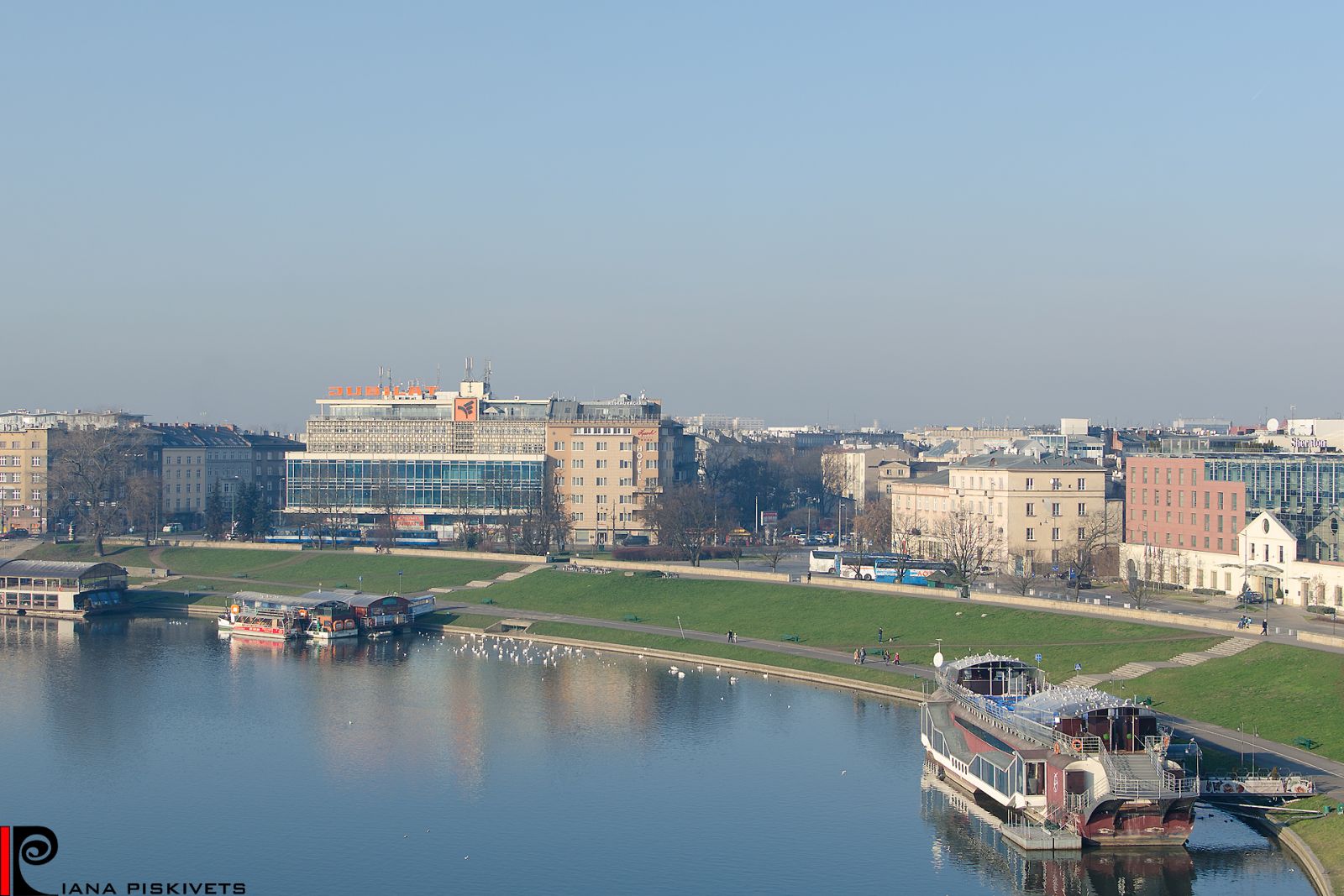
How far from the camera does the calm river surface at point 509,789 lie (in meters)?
52.8

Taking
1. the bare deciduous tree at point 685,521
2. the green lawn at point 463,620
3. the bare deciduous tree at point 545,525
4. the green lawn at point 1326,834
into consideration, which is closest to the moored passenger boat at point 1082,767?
the green lawn at point 1326,834

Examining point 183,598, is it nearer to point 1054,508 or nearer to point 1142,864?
point 1054,508

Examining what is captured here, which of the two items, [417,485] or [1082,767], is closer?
[1082,767]

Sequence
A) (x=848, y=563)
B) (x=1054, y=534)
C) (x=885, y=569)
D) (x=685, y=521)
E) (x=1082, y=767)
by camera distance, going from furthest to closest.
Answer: (x=685, y=521) → (x=1054, y=534) → (x=848, y=563) → (x=885, y=569) → (x=1082, y=767)

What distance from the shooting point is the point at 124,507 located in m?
172

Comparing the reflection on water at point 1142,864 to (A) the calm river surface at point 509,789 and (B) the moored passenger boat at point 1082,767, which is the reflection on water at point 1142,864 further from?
(B) the moored passenger boat at point 1082,767

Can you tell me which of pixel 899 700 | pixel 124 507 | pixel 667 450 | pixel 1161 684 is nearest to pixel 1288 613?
pixel 1161 684

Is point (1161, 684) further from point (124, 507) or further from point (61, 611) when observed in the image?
point (124, 507)

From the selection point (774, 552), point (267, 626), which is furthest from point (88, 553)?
point (774, 552)

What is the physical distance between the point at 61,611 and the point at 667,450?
70216 mm

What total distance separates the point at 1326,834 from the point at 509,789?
107 feet

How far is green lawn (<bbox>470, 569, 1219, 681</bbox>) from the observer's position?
83.7 meters

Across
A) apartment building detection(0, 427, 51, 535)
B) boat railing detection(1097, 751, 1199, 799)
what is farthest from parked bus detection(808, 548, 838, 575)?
apartment building detection(0, 427, 51, 535)

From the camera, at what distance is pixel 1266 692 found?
232 ft
